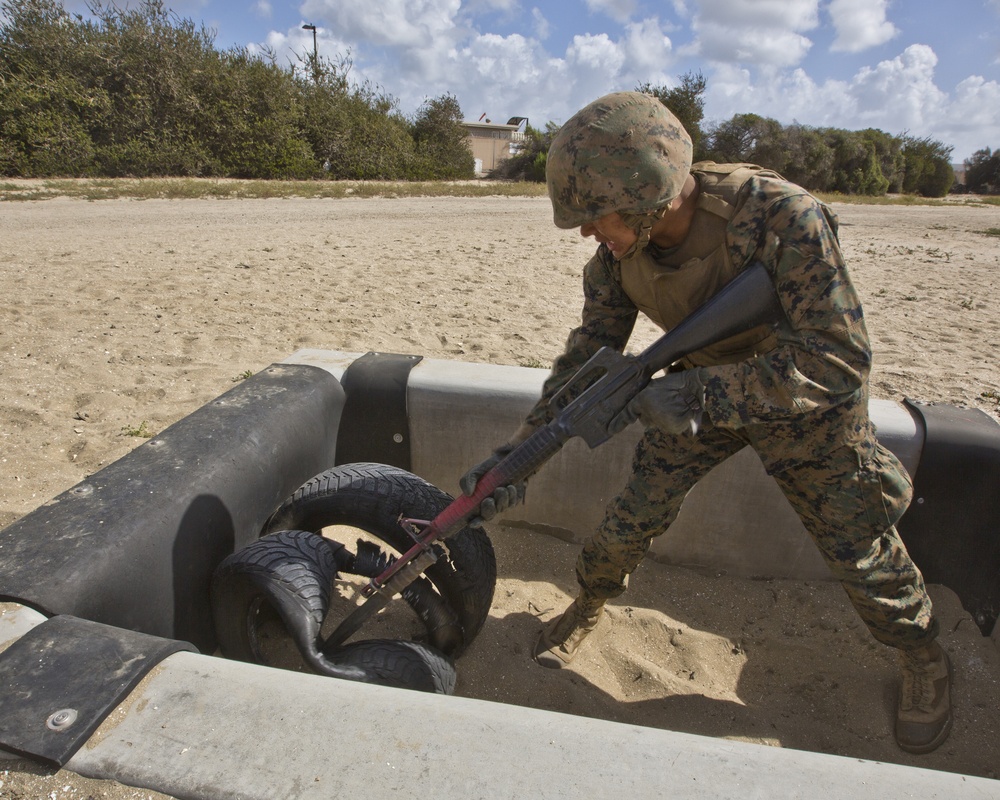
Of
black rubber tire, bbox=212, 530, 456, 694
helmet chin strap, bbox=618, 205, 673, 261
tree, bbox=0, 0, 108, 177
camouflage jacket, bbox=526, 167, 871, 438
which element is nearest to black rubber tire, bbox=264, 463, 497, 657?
black rubber tire, bbox=212, 530, 456, 694

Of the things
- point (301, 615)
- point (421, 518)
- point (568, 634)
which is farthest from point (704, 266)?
point (301, 615)

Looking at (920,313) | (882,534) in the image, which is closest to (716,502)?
(882,534)

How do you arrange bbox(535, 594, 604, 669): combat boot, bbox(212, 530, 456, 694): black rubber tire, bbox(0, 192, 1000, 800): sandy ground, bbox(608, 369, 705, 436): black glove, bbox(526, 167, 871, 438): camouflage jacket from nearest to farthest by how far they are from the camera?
bbox(526, 167, 871, 438): camouflage jacket < bbox(608, 369, 705, 436): black glove < bbox(212, 530, 456, 694): black rubber tire < bbox(0, 192, 1000, 800): sandy ground < bbox(535, 594, 604, 669): combat boot

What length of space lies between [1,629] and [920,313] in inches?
280

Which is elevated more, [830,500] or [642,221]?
[642,221]

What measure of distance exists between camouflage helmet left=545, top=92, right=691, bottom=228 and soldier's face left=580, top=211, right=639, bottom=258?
5 cm

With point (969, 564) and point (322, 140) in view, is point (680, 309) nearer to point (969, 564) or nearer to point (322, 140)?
point (969, 564)

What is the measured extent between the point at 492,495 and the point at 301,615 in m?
0.64

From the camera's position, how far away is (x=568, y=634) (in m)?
2.55

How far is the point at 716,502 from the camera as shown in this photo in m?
2.80

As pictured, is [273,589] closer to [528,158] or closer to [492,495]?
[492,495]

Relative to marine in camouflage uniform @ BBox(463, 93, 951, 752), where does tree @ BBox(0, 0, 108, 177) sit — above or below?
above

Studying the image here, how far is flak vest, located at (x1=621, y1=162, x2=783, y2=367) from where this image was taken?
198cm

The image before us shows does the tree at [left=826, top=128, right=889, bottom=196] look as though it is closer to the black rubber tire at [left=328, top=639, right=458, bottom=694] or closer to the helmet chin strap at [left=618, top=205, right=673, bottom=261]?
the helmet chin strap at [left=618, top=205, right=673, bottom=261]
